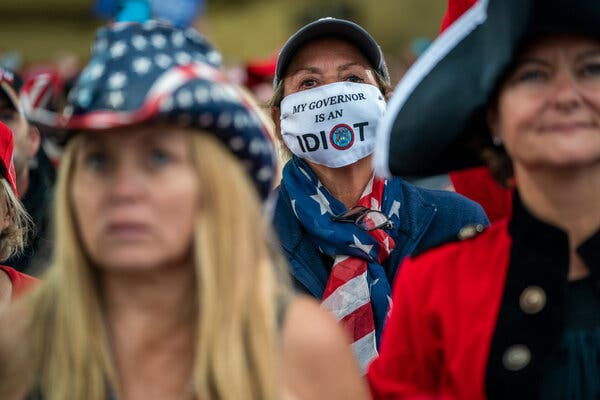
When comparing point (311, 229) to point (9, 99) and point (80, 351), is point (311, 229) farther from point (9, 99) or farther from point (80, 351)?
point (9, 99)

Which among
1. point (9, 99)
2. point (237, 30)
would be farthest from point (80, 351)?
point (237, 30)

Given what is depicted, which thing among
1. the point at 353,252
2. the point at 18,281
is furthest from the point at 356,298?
the point at 18,281

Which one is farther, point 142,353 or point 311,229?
point 311,229

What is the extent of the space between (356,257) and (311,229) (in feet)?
0.69

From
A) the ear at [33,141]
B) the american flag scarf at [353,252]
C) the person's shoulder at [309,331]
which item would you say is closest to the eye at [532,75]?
the person's shoulder at [309,331]

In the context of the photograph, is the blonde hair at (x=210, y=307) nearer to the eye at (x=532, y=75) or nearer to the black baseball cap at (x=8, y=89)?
the eye at (x=532, y=75)

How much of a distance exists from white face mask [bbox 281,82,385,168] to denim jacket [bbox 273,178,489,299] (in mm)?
203

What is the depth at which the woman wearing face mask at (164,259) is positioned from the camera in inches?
114

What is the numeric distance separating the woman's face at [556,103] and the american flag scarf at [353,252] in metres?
1.62

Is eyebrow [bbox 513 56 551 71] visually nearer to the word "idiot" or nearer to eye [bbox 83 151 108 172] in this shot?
eye [bbox 83 151 108 172]

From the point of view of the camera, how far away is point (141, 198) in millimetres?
2906

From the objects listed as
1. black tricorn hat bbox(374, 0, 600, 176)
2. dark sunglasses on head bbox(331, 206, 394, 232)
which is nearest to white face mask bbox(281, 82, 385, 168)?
dark sunglasses on head bbox(331, 206, 394, 232)

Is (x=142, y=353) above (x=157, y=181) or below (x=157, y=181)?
below

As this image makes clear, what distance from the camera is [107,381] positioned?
297 cm
